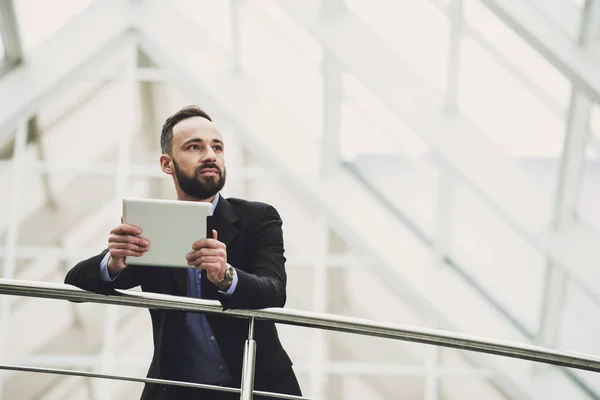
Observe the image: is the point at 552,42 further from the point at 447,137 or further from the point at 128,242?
the point at 128,242

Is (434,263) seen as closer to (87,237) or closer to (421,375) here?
(421,375)

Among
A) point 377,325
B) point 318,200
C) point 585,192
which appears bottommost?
point 377,325

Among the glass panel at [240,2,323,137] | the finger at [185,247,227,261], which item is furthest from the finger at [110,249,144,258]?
the glass panel at [240,2,323,137]

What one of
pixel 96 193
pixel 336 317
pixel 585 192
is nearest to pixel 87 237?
pixel 96 193

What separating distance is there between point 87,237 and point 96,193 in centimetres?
56

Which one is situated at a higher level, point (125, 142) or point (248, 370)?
point (125, 142)

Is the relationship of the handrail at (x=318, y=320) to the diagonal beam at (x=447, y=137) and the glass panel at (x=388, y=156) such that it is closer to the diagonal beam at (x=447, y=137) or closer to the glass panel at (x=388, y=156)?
the diagonal beam at (x=447, y=137)

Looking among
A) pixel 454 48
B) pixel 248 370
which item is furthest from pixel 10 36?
pixel 248 370

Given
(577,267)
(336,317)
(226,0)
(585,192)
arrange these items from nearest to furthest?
(336,317) < (577,267) < (585,192) < (226,0)

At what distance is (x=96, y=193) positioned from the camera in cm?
1075

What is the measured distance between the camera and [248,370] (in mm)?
2299

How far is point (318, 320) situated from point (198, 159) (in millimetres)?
580

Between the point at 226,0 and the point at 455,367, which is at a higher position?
the point at 226,0

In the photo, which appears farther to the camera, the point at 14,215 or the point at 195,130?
the point at 14,215
